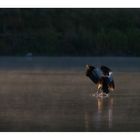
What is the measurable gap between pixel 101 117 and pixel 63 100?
1.47 meters

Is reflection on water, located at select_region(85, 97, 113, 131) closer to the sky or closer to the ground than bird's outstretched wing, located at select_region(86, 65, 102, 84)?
→ closer to the ground

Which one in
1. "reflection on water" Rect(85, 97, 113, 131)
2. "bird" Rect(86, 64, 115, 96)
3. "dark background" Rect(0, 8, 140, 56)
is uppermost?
"dark background" Rect(0, 8, 140, 56)

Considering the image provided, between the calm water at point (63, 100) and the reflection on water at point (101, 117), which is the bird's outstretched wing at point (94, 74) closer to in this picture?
the calm water at point (63, 100)

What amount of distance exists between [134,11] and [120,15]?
0.67m

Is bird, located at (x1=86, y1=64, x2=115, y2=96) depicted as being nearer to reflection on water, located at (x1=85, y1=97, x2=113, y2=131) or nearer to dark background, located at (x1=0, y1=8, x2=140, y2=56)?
reflection on water, located at (x1=85, y1=97, x2=113, y2=131)

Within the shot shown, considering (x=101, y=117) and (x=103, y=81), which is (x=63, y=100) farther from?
(x=101, y=117)

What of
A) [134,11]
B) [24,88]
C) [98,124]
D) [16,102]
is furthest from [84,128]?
[134,11]

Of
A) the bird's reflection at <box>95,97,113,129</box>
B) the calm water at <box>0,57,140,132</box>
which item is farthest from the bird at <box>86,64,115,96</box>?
the bird's reflection at <box>95,97,113,129</box>

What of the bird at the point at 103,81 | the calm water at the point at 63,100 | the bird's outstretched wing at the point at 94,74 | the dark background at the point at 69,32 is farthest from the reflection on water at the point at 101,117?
the dark background at the point at 69,32

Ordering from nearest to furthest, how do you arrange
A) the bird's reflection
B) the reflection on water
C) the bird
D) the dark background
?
the reflection on water, the bird's reflection, the bird, the dark background

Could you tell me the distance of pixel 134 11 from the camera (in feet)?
60.0

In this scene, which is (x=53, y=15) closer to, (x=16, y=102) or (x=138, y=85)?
(x=138, y=85)

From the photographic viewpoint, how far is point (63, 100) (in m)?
9.92

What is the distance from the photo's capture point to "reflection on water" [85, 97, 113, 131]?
791 centimetres
